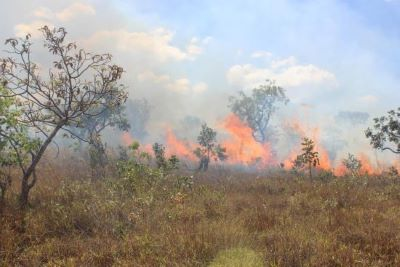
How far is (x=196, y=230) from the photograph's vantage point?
8.01 meters

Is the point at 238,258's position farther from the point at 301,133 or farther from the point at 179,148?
the point at 301,133

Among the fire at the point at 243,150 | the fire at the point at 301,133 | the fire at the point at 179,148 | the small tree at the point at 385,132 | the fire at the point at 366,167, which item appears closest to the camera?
the small tree at the point at 385,132

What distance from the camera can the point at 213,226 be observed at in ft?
26.8

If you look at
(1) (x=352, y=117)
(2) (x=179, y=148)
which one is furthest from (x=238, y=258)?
(1) (x=352, y=117)

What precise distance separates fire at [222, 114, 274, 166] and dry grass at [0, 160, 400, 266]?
40.3 m

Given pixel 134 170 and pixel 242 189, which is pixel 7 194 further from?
pixel 242 189

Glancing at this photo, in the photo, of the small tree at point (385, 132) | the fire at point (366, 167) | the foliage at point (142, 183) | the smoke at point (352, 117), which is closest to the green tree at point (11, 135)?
the foliage at point (142, 183)

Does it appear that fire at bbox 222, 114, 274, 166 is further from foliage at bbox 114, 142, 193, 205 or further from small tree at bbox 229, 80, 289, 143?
foliage at bbox 114, 142, 193, 205

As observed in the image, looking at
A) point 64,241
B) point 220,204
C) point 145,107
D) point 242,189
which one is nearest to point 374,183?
point 242,189

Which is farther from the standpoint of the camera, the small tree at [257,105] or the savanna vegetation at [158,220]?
the small tree at [257,105]

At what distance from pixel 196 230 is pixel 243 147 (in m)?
48.3

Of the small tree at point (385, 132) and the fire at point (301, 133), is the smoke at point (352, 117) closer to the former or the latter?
the fire at point (301, 133)

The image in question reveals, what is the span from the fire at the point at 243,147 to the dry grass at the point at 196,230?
40.3 m

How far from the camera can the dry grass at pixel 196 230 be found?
685cm
